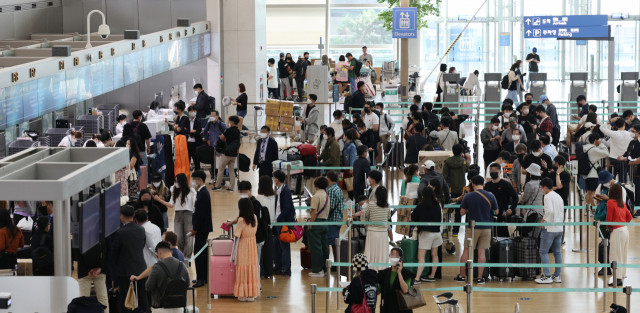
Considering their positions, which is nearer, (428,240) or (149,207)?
(149,207)

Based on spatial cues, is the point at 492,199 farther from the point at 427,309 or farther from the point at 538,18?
the point at 538,18

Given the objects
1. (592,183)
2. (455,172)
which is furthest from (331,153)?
(592,183)

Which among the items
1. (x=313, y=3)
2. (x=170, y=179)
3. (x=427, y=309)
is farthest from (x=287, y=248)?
(x=313, y=3)

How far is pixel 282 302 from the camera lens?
365 inches

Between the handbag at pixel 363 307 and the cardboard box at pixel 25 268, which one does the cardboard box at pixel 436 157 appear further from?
the cardboard box at pixel 25 268

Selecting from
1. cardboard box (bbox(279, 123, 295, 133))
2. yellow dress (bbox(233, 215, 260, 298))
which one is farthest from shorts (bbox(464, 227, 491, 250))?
cardboard box (bbox(279, 123, 295, 133))

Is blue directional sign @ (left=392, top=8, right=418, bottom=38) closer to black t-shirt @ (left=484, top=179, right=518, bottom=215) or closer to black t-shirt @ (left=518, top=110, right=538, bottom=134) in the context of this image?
black t-shirt @ (left=518, top=110, right=538, bottom=134)

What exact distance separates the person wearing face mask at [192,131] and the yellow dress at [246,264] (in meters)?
6.28

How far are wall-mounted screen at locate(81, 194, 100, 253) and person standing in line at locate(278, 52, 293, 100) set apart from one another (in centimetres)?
1916

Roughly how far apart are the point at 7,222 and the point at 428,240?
16.8 feet

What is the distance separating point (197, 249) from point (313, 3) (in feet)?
90.2

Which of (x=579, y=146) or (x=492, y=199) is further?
(x=579, y=146)

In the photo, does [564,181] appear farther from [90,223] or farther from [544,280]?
[90,223]

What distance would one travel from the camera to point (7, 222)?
8.89m
